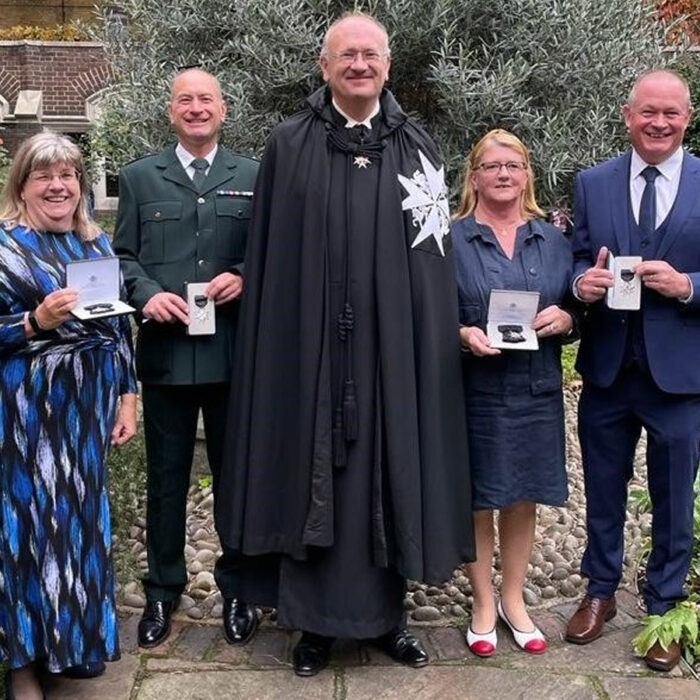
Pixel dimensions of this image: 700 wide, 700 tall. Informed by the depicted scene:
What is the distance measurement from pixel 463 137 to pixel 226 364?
104 inches

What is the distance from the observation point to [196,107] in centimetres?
347

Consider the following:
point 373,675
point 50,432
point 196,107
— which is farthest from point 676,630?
point 196,107

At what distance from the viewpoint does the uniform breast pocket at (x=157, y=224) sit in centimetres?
352

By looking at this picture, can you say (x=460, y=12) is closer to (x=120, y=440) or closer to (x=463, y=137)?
(x=463, y=137)

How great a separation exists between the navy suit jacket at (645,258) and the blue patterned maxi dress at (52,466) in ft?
5.75

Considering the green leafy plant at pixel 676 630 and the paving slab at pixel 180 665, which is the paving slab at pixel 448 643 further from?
the paving slab at pixel 180 665

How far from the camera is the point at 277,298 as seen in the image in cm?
335

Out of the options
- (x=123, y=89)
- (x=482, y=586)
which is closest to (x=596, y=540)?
(x=482, y=586)

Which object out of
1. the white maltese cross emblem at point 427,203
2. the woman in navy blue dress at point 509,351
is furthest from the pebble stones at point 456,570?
the white maltese cross emblem at point 427,203

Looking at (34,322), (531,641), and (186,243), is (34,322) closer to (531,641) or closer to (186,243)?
(186,243)

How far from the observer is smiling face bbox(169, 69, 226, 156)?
347cm

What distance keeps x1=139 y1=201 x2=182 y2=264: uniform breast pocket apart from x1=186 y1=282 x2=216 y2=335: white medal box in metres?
0.22

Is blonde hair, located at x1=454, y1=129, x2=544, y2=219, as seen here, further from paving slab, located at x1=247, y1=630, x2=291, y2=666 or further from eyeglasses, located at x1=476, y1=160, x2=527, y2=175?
paving slab, located at x1=247, y1=630, x2=291, y2=666

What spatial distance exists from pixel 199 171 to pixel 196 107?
236mm
